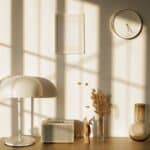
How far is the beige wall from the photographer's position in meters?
2.89

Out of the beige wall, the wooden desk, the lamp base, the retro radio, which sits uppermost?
the beige wall

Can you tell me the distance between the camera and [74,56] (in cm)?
290

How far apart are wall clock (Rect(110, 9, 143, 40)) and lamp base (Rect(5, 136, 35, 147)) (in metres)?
1.17

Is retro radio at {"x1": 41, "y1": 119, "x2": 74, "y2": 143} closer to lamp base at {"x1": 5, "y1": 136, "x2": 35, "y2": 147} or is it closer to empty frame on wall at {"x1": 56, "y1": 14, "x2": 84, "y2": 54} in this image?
lamp base at {"x1": 5, "y1": 136, "x2": 35, "y2": 147}

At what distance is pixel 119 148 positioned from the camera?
2.59 meters

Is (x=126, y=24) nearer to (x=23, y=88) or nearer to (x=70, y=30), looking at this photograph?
(x=70, y=30)

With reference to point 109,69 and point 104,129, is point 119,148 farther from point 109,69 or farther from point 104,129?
point 109,69

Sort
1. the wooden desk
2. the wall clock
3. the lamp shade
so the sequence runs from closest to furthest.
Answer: the lamp shade → the wooden desk → the wall clock

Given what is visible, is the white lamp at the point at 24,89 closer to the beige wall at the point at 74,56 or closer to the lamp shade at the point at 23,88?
the lamp shade at the point at 23,88

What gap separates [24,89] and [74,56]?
63cm

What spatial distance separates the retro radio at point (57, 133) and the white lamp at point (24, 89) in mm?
123

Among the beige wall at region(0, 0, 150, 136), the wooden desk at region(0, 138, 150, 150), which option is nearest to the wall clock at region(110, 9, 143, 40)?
the beige wall at region(0, 0, 150, 136)

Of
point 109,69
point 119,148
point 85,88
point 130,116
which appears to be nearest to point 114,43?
point 109,69

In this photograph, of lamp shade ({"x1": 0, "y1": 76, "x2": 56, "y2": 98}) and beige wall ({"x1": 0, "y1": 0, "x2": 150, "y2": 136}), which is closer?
lamp shade ({"x1": 0, "y1": 76, "x2": 56, "y2": 98})
